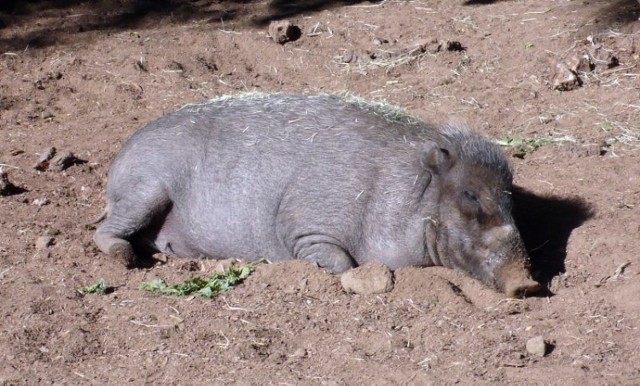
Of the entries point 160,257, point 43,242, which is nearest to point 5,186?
point 43,242

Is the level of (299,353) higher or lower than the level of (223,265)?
higher

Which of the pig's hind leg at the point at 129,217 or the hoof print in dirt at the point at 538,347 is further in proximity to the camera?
the pig's hind leg at the point at 129,217

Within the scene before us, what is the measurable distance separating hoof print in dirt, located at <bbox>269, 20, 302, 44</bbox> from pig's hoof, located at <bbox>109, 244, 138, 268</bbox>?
13.2 feet

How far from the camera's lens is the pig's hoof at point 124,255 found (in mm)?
6573

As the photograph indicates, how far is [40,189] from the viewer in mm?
7680

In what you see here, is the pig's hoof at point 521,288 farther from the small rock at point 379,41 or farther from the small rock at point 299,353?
the small rock at point 379,41

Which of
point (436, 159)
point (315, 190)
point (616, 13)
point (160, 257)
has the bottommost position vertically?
point (160, 257)

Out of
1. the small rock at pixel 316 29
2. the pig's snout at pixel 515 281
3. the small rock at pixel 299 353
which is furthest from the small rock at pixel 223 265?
the small rock at pixel 316 29

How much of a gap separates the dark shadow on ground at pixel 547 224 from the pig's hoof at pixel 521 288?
1.06 feet

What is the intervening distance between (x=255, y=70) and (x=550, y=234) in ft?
12.9

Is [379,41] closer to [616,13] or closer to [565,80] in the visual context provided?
[565,80]

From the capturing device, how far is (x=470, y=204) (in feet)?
20.5

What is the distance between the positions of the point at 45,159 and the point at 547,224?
3.77 m

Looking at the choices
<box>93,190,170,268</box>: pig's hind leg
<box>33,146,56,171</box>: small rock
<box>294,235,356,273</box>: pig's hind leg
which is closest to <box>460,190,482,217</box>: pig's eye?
<box>294,235,356,273</box>: pig's hind leg
